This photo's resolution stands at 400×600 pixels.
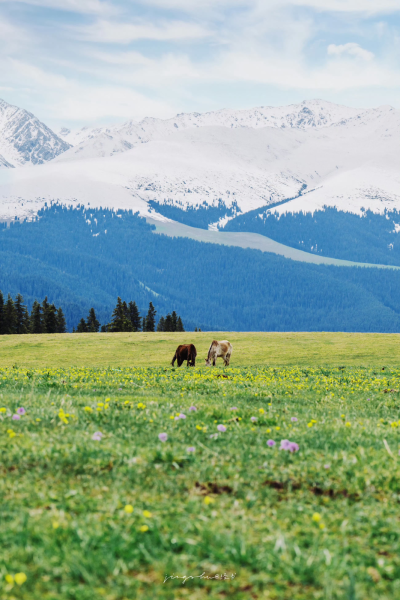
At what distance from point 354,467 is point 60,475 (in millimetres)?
4353

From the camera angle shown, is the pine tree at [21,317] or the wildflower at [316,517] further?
the pine tree at [21,317]

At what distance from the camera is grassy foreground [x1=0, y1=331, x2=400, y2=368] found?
46.2m

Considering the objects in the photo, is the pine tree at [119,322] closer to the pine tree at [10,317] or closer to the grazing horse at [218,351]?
the pine tree at [10,317]

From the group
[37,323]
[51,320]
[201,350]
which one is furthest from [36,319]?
[201,350]

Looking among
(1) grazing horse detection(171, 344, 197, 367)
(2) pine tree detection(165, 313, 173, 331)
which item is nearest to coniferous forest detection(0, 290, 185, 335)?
(2) pine tree detection(165, 313, 173, 331)

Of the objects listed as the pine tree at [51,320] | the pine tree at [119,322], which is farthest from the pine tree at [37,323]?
the pine tree at [119,322]

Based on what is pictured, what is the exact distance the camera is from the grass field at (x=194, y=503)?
4934 millimetres

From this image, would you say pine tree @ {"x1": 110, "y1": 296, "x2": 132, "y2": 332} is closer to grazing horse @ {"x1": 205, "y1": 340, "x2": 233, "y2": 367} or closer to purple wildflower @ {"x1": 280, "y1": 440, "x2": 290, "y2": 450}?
grazing horse @ {"x1": 205, "y1": 340, "x2": 233, "y2": 367}

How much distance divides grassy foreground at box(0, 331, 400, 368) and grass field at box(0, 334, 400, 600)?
1285 inches

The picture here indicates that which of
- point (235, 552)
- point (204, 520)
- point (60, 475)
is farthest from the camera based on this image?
point (60, 475)

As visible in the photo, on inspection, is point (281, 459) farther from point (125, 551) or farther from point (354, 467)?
point (125, 551)

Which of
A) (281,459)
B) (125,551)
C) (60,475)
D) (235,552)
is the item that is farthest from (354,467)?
(60,475)

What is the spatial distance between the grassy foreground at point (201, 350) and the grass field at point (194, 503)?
32651 millimetres

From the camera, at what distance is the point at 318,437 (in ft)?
30.0
